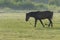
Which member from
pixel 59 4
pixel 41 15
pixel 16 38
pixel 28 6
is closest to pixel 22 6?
pixel 28 6

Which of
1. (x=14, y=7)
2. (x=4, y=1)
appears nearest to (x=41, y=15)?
(x=14, y=7)

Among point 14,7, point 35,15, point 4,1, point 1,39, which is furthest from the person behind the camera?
point 4,1

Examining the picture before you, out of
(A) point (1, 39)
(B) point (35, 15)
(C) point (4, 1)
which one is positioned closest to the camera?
(A) point (1, 39)

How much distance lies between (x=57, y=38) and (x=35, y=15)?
302 inches

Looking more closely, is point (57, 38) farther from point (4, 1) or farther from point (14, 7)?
point (4, 1)

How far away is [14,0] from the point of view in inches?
3792

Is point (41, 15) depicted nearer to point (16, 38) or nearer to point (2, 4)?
point (16, 38)

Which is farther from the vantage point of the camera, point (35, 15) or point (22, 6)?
point (22, 6)

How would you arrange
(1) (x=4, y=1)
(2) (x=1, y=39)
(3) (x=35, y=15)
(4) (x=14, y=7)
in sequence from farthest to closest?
(1) (x=4, y=1) → (4) (x=14, y=7) → (3) (x=35, y=15) → (2) (x=1, y=39)

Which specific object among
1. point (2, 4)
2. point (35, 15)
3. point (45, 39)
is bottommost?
point (45, 39)

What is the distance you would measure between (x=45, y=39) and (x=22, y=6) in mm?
72388

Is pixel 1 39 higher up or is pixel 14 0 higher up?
pixel 14 0

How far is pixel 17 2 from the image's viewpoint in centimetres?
9331

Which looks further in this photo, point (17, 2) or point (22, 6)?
point (17, 2)
